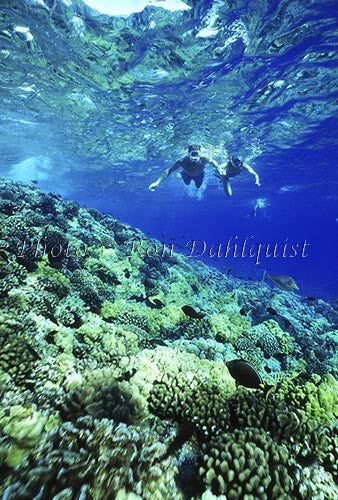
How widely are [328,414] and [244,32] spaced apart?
→ 1502 centimetres

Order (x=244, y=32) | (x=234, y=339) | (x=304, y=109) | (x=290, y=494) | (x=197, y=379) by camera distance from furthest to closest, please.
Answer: (x=304, y=109) → (x=244, y=32) → (x=234, y=339) → (x=197, y=379) → (x=290, y=494)

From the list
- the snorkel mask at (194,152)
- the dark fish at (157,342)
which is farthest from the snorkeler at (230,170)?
the dark fish at (157,342)

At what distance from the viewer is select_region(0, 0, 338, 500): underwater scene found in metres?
2.88

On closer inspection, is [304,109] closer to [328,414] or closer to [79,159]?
[328,414]

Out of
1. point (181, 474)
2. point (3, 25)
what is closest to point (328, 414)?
point (181, 474)

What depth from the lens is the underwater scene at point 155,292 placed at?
288cm

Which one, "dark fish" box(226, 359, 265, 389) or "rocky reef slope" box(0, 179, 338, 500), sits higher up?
"dark fish" box(226, 359, 265, 389)

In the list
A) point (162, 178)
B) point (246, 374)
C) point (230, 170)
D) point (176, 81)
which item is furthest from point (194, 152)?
point (246, 374)

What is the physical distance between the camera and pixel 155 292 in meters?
11.8

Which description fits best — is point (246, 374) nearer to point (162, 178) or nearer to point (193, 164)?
point (162, 178)

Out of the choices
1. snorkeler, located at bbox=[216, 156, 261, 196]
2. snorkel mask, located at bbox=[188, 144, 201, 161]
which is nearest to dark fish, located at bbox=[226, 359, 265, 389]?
snorkeler, located at bbox=[216, 156, 261, 196]

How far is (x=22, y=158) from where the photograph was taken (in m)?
43.7

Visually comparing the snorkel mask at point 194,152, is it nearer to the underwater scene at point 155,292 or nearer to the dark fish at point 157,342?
the underwater scene at point 155,292

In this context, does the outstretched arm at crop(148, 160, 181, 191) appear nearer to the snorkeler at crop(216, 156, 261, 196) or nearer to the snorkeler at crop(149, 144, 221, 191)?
the snorkeler at crop(149, 144, 221, 191)
